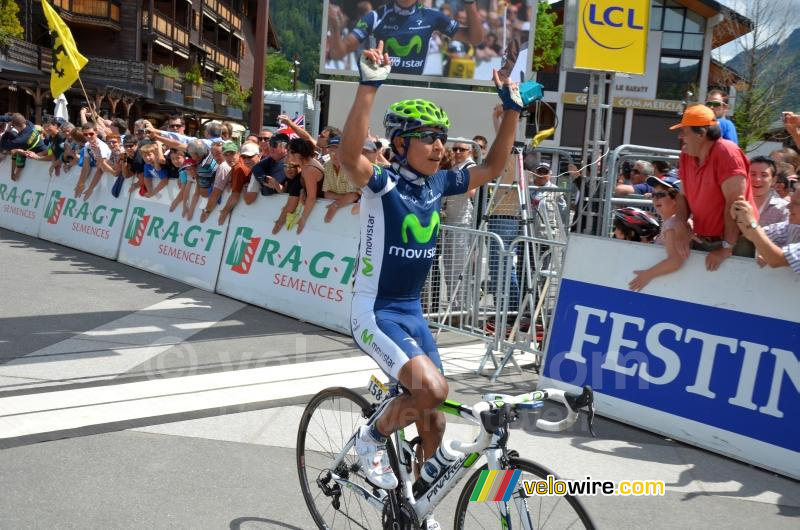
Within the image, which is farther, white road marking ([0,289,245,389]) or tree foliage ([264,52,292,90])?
tree foliage ([264,52,292,90])

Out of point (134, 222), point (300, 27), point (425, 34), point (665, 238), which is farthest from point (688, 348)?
point (300, 27)

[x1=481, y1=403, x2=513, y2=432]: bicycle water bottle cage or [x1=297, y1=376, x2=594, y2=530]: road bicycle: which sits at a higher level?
[x1=481, y1=403, x2=513, y2=432]: bicycle water bottle cage

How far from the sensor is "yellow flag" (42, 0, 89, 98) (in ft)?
49.5

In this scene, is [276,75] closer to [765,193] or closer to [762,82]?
[762,82]

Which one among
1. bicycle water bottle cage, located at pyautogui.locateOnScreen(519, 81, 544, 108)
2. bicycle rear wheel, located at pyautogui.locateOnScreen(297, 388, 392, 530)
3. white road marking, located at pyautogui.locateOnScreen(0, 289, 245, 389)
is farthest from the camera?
white road marking, located at pyautogui.locateOnScreen(0, 289, 245, 389)

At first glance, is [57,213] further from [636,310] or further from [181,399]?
[636,310]

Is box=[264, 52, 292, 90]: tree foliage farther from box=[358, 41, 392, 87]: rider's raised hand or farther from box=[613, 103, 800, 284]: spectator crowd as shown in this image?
box=[358, 41, 392, 87]: rider's raised hand

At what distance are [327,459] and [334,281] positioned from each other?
4.89m

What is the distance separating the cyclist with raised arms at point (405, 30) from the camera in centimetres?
2567

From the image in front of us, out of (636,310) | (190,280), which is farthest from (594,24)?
(190,280)

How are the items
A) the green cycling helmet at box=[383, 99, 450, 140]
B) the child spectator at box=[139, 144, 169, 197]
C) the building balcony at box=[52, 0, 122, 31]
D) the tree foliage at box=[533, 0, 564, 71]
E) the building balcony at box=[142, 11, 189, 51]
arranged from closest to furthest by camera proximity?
the green cycling helmet at box=[383, 99, 450, 140]
the child spectator at box=[139, 144, 169, 197]
the building balcony at box=[52, 0, 122, 31]
the building balcony at box=[142, 11, 189, 51]
the tree foliage at box=[533, 0, 564, 71]

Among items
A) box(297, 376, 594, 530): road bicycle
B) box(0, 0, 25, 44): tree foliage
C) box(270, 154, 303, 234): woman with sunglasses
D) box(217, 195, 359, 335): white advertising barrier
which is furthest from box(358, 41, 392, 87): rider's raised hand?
box(0, 0, 25, 44): tree foliage

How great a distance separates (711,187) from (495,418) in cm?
366

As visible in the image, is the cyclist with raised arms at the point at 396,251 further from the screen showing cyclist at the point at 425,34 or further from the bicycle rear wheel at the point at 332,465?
the screen showing cyclist at the point at 425,34
